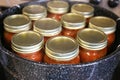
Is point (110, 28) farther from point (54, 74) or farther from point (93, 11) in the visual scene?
point (54, 74)

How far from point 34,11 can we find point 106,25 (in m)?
0.17

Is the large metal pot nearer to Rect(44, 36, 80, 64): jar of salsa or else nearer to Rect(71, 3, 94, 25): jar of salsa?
Rect(44, 36, 80, 64): jar of salsa

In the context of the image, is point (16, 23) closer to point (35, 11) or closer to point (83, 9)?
point (35, 11)

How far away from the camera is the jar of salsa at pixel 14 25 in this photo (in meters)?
0.44

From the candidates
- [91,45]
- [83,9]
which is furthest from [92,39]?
[83,9]

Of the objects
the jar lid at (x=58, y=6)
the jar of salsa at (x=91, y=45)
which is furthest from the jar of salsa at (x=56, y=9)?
the jar of salsa at (x=91, y=45)

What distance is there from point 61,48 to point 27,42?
0.07m

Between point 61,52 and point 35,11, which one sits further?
point 35,11

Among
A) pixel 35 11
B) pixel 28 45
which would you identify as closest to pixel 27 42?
pixel 28 45

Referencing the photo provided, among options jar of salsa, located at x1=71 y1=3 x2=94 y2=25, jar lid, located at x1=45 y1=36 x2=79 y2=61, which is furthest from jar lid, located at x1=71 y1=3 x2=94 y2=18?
jar lid, located at x1=45 y1=36 x2=79 y2=61

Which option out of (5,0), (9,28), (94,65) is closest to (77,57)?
(94,65)

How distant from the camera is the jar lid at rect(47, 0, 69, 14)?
50 centimetres

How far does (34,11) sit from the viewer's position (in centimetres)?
50

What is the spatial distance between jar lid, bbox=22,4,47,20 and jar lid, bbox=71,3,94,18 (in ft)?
0.25
